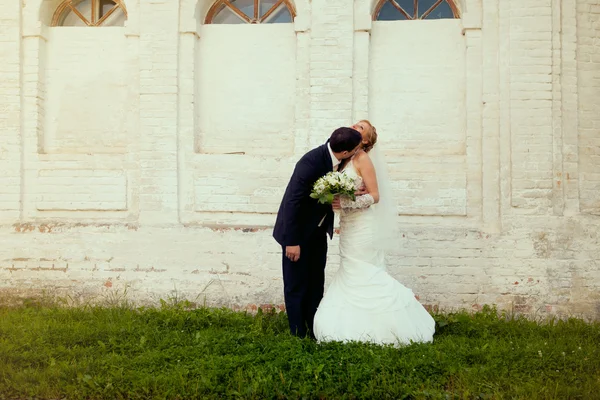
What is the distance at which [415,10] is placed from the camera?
743cm

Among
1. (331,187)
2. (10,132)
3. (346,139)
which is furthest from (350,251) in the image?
(10,132)

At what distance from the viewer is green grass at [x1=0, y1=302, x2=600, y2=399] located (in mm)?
4211

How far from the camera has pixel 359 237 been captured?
5.44 meters

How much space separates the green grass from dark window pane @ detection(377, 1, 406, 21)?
4035mm

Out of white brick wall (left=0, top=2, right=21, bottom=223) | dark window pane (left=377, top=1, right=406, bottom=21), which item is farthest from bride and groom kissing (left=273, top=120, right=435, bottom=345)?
white brick wall (left=0, top=2, right=21, bottom=223)

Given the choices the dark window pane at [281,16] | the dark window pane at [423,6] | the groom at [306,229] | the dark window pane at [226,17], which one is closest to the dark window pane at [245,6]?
the dark window pane at [226,17]

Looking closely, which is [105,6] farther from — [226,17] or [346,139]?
[346,139]

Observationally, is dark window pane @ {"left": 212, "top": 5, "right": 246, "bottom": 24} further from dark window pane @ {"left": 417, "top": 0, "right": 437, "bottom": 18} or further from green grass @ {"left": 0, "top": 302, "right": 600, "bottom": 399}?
green grass @ {"left": 0, "top": 302, "right": 600, "bottom": 399}

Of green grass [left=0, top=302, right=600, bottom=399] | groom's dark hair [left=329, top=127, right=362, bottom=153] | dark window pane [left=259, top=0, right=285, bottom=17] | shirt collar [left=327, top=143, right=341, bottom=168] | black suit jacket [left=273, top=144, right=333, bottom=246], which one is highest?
dark window pane [left=259, top=0, right=285, bottom=17]

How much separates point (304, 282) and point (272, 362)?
3.54 ft

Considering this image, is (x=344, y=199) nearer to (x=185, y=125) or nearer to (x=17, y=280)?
(x=185, y=125)

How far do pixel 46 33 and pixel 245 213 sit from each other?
3.69 meters

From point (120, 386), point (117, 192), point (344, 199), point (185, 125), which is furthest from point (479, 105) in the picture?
point (120, 386)

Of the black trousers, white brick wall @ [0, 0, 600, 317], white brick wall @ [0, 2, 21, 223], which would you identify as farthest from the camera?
white brick wall @ [0, 2, 21, 223]
